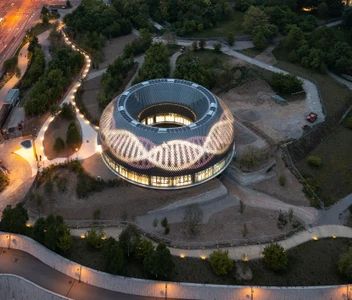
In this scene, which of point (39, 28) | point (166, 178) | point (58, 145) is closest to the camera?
point (166, 178)

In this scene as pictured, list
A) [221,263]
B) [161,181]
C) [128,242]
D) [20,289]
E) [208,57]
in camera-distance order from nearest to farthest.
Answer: [20,289], [221,263], [128,242], [161,181], [208,57]

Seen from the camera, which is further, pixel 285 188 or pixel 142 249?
pixel 285 188

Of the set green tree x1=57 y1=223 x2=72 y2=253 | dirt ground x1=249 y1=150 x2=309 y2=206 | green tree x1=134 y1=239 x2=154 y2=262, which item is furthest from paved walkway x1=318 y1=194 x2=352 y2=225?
green tree x1=57 y1=223 x2=72 y2=253

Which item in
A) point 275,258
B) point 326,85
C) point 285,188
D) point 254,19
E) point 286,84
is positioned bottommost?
point 326,85

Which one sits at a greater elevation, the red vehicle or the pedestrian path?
the pedestrian path

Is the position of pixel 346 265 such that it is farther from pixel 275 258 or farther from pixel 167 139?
pixel 167 139

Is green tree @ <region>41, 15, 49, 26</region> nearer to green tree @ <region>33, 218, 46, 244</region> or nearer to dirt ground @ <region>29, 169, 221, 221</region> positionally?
dirt ground @ <region>29, 169, 221, 221</region>

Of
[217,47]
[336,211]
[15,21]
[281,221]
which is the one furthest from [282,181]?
[15,21]

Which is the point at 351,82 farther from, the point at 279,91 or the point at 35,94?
the point at 35,94
